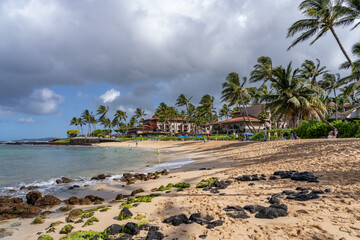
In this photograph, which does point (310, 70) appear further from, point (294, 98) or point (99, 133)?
point (99, 133)

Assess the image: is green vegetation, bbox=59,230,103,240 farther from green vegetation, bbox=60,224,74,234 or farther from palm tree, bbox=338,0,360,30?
palm tree, bbox=338,0,360,30

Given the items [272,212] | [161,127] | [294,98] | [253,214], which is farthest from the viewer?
[161,127]

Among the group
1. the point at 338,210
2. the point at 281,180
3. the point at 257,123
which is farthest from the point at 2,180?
the point at 257,123

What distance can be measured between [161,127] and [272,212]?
280 feet

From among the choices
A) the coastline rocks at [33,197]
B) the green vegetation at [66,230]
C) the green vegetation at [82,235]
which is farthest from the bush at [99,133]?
the green vegetation at [82,235]

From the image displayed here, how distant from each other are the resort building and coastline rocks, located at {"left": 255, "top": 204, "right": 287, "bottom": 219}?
74.7 meters

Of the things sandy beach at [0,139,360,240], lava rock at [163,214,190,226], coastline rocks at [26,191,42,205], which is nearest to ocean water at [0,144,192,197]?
coastline rocks at [26,191,42,205]

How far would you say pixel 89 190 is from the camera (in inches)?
407

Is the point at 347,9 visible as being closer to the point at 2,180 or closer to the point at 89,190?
the point at 89,190

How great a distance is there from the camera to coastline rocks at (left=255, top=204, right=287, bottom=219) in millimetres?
4535

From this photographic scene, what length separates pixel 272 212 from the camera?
4.58 metres

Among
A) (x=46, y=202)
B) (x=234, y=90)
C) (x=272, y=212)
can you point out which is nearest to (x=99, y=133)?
(x=234, y=90)

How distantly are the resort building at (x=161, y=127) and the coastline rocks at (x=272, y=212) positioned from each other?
74.7 meters

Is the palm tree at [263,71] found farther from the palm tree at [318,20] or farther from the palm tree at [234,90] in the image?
the palm tree at [318,20]
